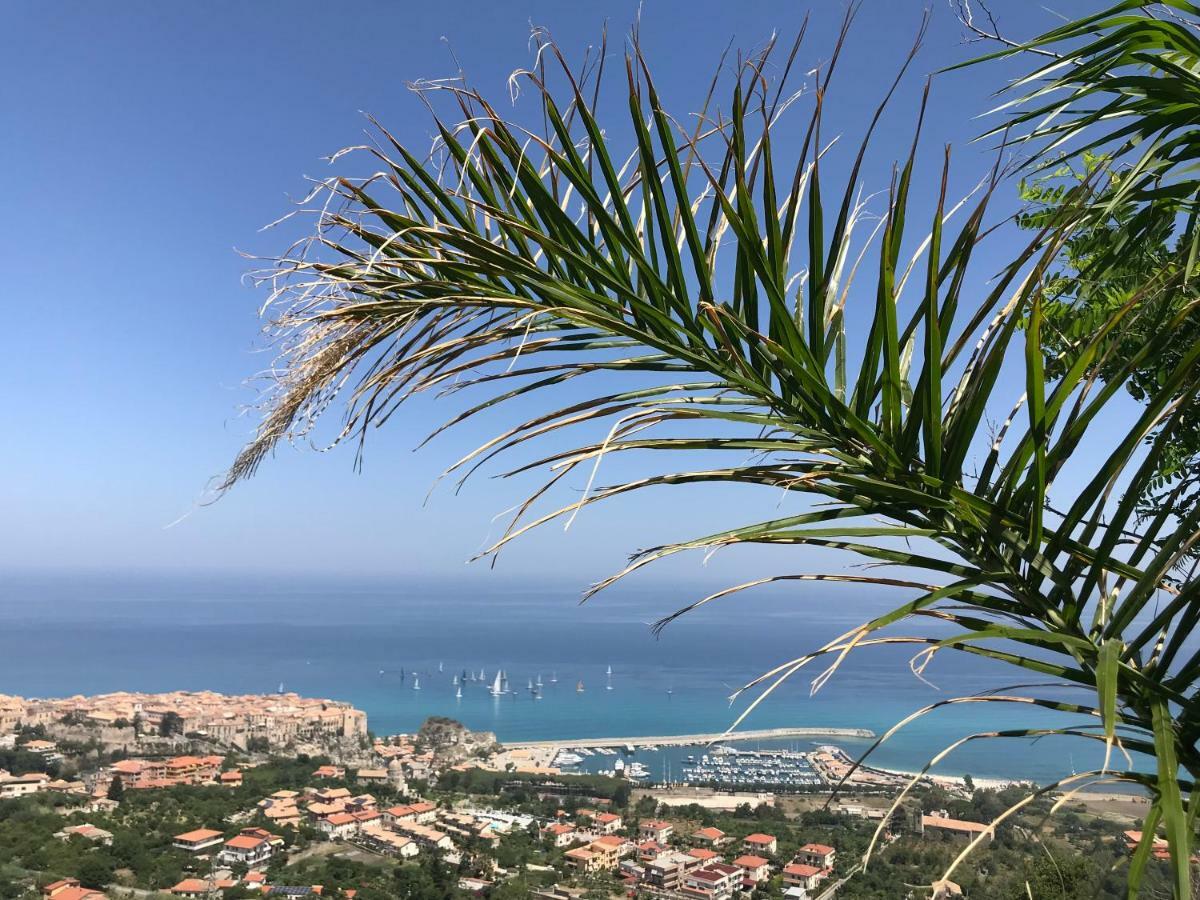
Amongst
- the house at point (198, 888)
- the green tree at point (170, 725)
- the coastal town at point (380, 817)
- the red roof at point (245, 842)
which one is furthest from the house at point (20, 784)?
the house at point (198, 888)

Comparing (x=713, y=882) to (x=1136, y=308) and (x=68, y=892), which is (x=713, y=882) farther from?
(x=1136, y=308)

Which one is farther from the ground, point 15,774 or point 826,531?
point 826,531

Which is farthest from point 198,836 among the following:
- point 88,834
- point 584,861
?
point 584,861

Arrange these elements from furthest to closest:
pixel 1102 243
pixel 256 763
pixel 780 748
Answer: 1. pixel 780 748
2. pixel 256 763
3. pixel 1102 243

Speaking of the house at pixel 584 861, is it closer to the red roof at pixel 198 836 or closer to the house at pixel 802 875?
the house at pixel 802 875

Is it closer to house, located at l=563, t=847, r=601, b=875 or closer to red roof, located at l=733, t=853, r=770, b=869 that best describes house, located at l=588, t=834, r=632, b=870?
house, located at l=563, t=847, r=601, b=875

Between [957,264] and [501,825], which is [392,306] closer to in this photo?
[957,264]

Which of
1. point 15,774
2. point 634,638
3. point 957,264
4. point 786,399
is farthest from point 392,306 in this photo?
point 634,638
